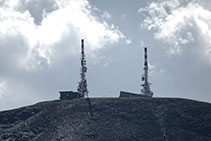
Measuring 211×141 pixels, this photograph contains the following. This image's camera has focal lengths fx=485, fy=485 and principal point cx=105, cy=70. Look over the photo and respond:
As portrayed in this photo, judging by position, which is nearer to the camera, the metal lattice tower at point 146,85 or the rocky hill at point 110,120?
the rocky hill at point 110,120

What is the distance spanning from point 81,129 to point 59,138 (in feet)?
24.9

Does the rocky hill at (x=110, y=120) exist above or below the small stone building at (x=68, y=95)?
below

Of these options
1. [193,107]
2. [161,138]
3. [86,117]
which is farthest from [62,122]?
[193,107]

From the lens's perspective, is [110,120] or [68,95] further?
[68,95]

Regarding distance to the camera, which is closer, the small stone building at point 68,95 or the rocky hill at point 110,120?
the rocky hill at point 110,120

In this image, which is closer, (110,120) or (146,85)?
(110,120)

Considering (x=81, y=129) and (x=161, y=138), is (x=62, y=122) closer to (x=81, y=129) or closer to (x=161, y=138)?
(x=81, y=129)

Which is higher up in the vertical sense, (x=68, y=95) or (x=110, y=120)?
(x=68, y=95)

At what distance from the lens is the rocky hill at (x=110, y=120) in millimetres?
125375

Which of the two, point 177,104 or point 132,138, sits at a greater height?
point 177,104

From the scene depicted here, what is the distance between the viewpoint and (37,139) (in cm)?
12650

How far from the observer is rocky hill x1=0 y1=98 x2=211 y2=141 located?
411 ft

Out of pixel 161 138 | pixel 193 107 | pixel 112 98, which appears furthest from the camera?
pixel 112 98

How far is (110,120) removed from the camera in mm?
133875
